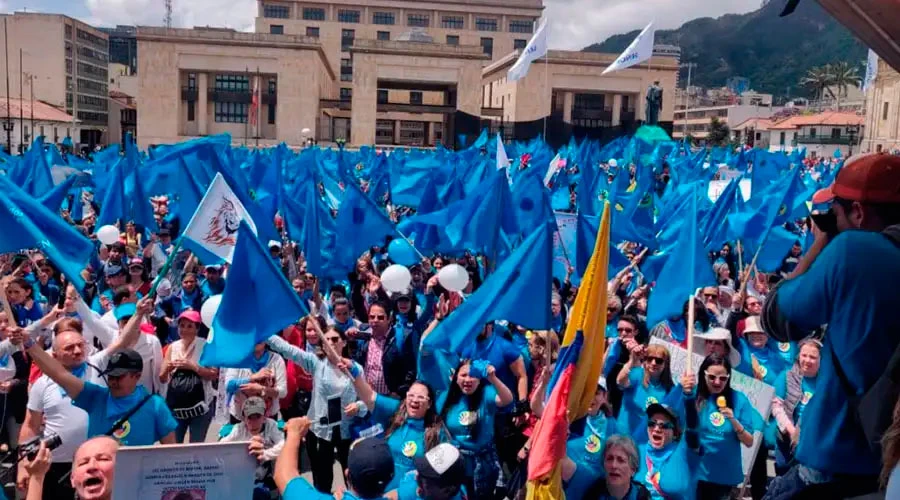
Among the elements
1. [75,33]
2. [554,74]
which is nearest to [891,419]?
[554,74]

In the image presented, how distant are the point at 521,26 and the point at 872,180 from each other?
8958 centimetres

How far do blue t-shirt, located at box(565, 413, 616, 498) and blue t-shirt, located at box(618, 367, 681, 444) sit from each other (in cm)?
24

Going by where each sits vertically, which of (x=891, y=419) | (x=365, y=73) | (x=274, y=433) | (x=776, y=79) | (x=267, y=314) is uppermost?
(x=776, y=79)

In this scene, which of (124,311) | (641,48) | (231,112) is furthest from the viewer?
(231,112)

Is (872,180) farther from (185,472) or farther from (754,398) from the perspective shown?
(754,398)

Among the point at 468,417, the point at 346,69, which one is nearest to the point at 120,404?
the point at 468,417

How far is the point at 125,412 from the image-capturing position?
448cm

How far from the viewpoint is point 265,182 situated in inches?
561

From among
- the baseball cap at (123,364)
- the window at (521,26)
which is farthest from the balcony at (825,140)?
the baseball cap at (123,364)

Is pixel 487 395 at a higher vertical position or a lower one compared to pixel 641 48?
lower

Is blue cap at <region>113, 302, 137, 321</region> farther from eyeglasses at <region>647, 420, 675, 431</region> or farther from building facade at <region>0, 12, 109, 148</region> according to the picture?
building facade at <region>0, 12, 109, 148</region>

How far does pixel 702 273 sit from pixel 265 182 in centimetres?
925

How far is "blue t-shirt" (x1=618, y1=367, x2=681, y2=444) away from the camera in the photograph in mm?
5238

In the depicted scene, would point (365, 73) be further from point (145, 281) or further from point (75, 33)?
point (145, 281)
